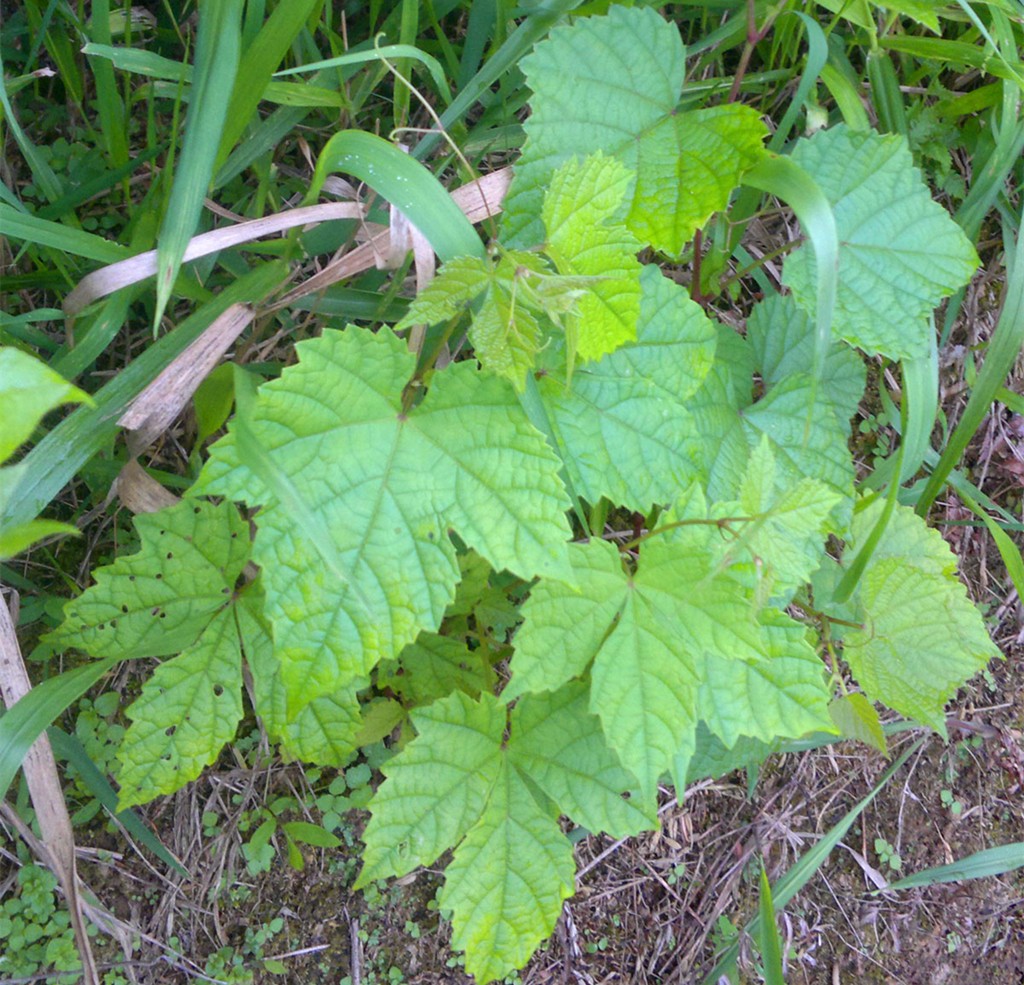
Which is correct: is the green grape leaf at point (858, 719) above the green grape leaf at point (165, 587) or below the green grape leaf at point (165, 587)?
below

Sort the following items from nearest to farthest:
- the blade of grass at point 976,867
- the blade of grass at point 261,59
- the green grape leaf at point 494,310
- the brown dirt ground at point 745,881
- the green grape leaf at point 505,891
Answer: the green grape leaf at point 494,310, the blade of grass at point 261,59, the green grape leaf at point 505,891, the brown dirt ground at point 745,881, the blade of grass at point 976,867

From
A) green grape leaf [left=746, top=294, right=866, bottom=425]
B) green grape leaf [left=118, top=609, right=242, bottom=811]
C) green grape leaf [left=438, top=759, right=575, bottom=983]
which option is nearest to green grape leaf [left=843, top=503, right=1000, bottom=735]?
green grape leaf [left=746, top=294, right=866, bottom=425]

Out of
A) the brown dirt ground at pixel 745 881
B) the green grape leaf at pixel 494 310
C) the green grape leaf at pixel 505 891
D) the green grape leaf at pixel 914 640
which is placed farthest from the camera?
the brown dirt ground at pixel 745 881

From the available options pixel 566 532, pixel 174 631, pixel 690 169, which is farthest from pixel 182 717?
pixel 690 169

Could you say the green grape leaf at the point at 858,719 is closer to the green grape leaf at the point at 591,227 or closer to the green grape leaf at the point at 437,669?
the green grape leaf at the point at 437,669

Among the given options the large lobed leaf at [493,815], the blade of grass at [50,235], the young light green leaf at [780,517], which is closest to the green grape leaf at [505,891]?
the large lobed leaf at [493,815]

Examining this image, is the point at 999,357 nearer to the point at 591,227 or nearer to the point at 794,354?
the point at 794,354

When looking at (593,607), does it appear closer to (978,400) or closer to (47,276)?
(978,400)

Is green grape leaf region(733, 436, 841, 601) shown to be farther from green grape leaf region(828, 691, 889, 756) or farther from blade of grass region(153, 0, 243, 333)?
blade of grass region(153, 0, 243, 333)
